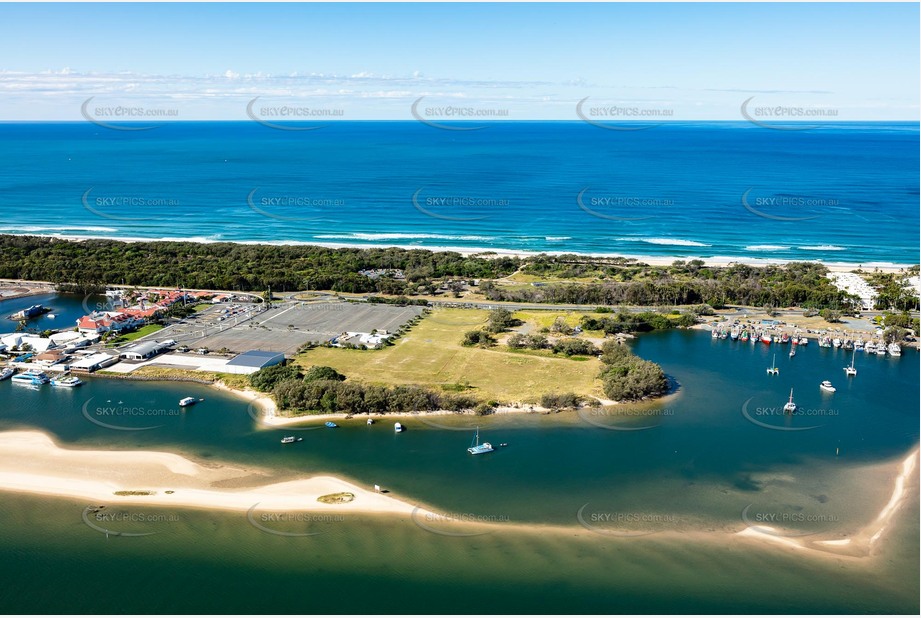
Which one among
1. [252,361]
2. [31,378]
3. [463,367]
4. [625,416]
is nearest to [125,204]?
[31,378]

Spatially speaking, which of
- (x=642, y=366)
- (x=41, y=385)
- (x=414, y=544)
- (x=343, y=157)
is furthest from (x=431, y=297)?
(x=343, y=157)

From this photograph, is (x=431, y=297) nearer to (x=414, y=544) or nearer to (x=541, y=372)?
(x=541, y=372)

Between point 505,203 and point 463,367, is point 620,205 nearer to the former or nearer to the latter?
point 505,203

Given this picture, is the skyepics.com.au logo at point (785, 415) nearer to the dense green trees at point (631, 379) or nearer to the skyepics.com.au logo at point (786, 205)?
the dense green trees at point (631, 379)

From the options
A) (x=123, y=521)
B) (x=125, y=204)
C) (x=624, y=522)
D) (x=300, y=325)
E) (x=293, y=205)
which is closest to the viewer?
(x=123, y=521)

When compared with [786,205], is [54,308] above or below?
below

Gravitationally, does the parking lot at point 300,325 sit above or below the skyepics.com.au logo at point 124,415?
above

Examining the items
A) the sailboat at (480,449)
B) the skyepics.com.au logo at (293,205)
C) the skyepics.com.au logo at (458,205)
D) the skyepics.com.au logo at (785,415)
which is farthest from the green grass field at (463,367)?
the skyepics.com.au logo at (293,205)
